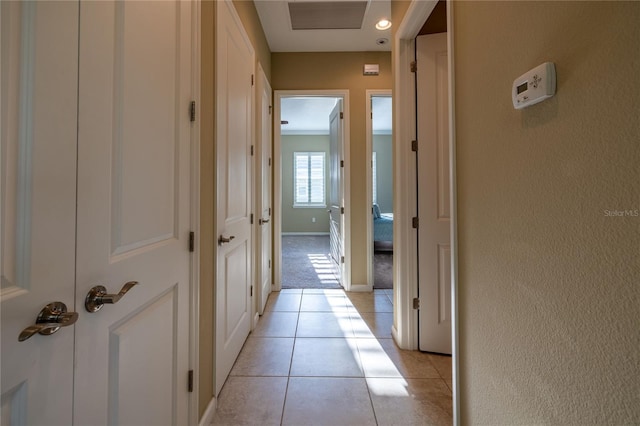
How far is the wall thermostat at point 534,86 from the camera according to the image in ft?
2.34

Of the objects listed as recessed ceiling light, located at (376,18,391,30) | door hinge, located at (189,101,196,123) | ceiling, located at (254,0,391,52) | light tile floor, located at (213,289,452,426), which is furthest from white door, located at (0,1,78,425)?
recessed ceiling light, located at (376,18,391,30)

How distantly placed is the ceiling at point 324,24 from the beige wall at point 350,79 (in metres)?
0.08

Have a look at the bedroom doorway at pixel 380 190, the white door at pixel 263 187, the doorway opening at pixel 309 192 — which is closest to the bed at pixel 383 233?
the bedroom doorway at pixel 380 190

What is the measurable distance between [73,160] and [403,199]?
1768 mm

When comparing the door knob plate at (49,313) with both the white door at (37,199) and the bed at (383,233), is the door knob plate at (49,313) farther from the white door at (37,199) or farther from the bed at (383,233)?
the bed at (383,233)

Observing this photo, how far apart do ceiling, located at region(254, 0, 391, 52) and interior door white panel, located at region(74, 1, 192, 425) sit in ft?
5.52

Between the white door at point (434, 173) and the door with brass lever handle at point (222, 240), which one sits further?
the white door at point (434, 173)

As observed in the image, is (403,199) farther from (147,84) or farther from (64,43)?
(64,43)

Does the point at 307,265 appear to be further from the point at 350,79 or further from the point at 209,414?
the point at 209,414

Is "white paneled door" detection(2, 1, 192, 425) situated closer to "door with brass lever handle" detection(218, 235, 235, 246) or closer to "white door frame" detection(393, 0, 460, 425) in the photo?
"door with brass lever handle" detection(218, 235, 235, 246)

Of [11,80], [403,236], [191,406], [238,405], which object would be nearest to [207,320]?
[191,406]

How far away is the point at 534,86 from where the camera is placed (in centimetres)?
75

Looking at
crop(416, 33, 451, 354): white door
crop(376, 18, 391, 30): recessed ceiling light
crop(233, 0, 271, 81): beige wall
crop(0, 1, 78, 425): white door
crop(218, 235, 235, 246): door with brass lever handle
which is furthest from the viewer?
crop(376, 18, 391, 30): recessed ceiling light

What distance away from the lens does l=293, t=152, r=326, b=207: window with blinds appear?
25.8ft
